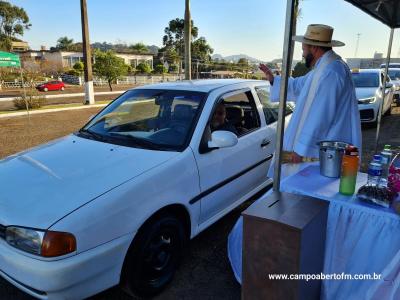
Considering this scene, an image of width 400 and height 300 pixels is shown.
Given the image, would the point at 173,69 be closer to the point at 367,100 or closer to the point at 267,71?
the point at 367,100

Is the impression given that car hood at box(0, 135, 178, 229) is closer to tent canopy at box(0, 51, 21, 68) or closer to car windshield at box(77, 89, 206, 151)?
car windshield at box(77, 89, 206, 151)

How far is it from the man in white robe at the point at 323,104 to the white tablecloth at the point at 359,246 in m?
0.58

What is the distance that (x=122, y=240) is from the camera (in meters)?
2.16

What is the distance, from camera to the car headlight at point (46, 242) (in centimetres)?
193

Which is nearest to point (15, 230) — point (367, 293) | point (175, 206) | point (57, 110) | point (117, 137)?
point (175, 206)

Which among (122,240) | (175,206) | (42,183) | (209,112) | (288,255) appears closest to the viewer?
(288,255)

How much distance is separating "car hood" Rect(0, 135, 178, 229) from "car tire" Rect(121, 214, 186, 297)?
16.4 inches

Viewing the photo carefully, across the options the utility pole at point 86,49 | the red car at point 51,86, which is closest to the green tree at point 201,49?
the red car at point 51,86

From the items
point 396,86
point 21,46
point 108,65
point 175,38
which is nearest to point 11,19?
point 21,46

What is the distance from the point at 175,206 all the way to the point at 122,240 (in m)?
0.55

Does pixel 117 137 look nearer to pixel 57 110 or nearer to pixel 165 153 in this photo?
pixel 165 153

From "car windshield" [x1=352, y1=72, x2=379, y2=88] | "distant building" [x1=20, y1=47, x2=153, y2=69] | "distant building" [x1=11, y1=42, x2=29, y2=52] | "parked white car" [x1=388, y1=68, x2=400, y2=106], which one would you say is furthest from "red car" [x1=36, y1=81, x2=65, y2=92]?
"distant building" [x1=11, y1=42, x2=29, y2=52]

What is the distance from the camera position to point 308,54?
116 inches

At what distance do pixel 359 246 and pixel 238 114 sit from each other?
217 centimetres
